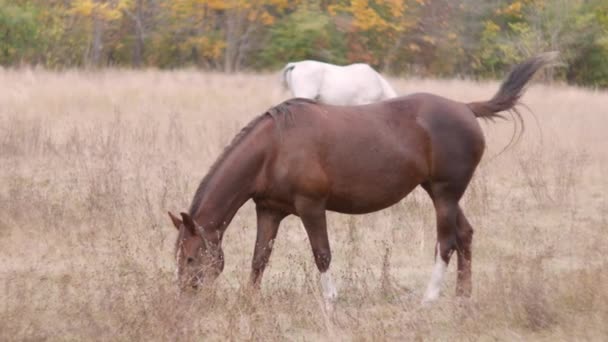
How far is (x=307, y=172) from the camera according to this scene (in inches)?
271

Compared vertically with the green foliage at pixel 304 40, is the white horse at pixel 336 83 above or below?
above

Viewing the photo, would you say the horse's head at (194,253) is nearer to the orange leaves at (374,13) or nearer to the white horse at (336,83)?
the white horse at (336,83)

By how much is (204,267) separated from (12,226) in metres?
3.69

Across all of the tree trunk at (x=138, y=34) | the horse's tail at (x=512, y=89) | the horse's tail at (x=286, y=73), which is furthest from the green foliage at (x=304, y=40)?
the horse's tail at (x=512, y=89)

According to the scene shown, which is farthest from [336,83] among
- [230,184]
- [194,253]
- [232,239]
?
[194,253]

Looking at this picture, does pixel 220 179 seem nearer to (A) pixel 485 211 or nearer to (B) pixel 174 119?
(A) pixel 485 211

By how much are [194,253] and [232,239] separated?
112 inches

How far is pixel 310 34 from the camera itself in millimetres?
33156

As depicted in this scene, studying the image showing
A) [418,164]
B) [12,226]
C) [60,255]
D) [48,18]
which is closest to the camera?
[418,164]

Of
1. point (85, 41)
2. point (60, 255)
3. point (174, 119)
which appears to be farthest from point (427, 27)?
point (60, 255)

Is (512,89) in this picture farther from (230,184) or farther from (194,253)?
(194,253)

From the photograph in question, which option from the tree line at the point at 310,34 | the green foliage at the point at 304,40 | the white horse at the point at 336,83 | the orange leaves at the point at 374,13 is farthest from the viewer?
the green foliage at the point at 304,40

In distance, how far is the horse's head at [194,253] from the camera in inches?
258

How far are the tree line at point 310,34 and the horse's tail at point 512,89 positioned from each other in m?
23.6
